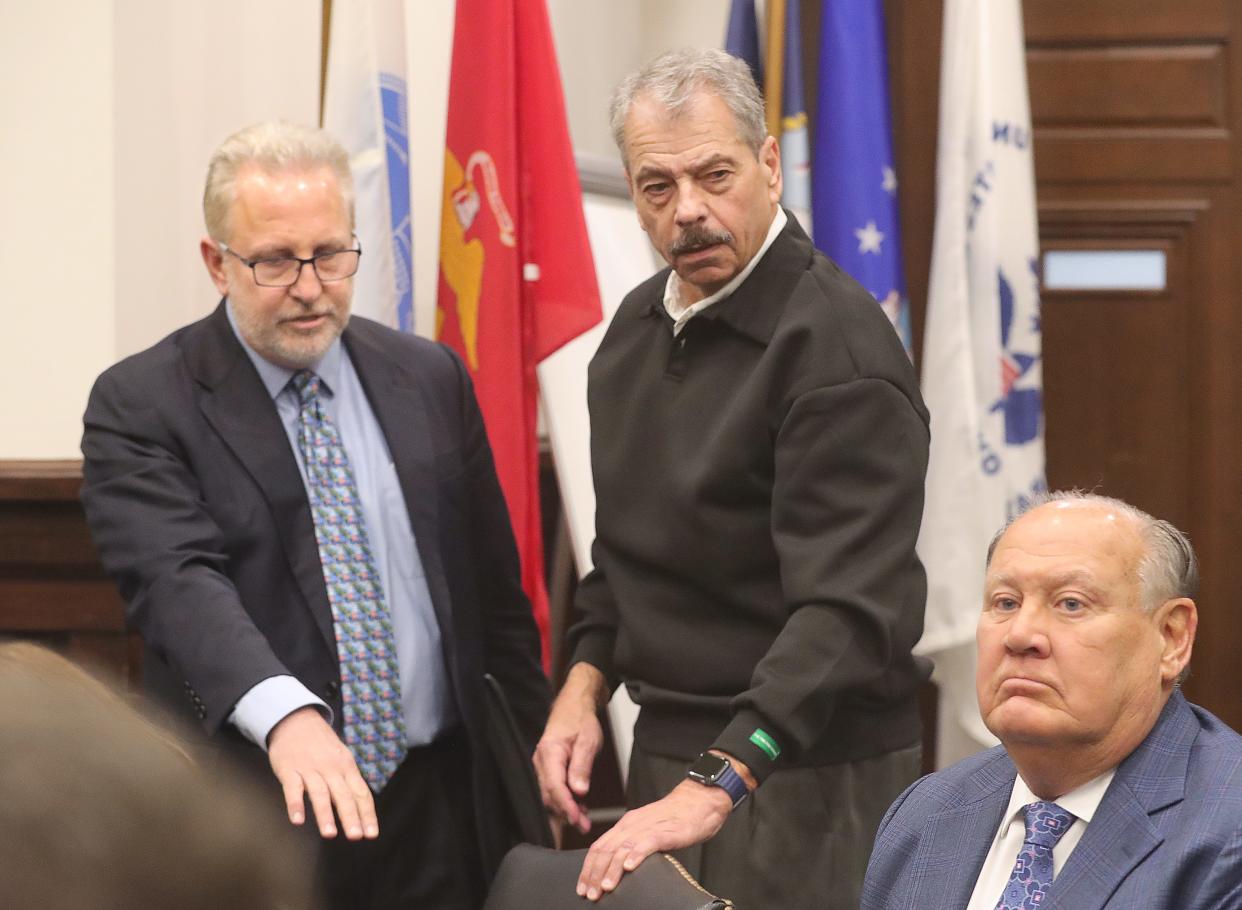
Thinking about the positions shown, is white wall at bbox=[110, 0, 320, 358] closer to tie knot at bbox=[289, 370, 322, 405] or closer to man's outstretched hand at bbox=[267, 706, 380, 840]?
tie knot at bbox=[289, 370, 322, 405]

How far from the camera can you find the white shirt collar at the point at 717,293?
2.20 meters

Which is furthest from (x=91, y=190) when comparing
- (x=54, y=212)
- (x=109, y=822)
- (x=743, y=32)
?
(x=109, y=822)

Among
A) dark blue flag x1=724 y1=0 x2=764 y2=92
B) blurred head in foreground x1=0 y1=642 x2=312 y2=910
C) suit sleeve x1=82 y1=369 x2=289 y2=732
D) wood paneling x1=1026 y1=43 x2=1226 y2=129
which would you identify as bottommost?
suit sleeve x1=82 y1=369 x2=289 y2=732

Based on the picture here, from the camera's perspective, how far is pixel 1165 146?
13.8ft

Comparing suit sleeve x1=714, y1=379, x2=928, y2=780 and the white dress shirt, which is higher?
suit sleeve x1=714, y1=379, x2=928, y2=780

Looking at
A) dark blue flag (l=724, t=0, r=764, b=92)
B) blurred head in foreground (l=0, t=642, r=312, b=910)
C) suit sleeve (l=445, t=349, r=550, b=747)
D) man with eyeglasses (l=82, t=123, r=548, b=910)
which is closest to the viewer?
blurred head in foreground (l=0, t=642, r=312, b=910)

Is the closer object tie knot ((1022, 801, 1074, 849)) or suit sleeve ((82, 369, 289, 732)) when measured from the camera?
tie knot ((1022, 801, 1074, 849))

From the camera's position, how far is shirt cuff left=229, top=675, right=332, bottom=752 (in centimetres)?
212

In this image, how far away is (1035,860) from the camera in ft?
5.71

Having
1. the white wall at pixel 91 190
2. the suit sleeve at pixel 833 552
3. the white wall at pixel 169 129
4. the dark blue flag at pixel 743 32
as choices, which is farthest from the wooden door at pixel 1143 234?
the suit sleeve at pixel 833 552

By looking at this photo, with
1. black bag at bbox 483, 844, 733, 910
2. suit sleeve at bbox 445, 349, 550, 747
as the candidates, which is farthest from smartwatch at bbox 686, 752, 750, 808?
suit sleeve at bbox 445, 349, 550, 747

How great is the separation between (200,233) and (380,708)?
146 centimetres

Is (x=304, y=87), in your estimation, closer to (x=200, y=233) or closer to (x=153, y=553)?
(x=200, y=233)

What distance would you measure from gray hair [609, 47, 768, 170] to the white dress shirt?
0.93 metres
